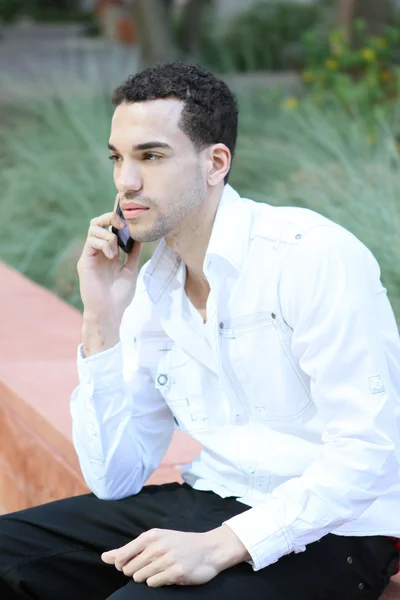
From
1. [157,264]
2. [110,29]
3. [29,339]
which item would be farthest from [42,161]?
[110,29]

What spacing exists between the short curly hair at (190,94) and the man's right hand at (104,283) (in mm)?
349

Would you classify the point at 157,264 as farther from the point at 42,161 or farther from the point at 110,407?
the point at 42,161

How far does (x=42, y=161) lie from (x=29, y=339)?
3.03 meters

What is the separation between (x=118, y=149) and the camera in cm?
253

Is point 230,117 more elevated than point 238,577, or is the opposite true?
point 230,117

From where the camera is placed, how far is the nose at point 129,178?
8.19 feet

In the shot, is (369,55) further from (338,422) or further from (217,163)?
(338,422)

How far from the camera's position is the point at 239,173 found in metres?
6.87

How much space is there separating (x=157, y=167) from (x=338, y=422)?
76 centimetres

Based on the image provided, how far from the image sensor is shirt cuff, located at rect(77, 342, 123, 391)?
2682 millimetres

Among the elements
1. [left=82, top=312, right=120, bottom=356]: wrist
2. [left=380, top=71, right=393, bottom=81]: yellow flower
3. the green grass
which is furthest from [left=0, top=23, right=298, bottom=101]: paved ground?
[left=82, top=312, right=120, bottom=356]: wrist

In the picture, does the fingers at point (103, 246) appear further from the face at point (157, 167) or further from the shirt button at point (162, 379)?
the shirt button at point (162, 379)

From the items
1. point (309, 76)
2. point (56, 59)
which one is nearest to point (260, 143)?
point (309, 76)

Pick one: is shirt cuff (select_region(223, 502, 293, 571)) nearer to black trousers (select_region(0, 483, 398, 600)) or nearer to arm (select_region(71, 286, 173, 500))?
black trousers (select_region(0, 483, 398, 600))
